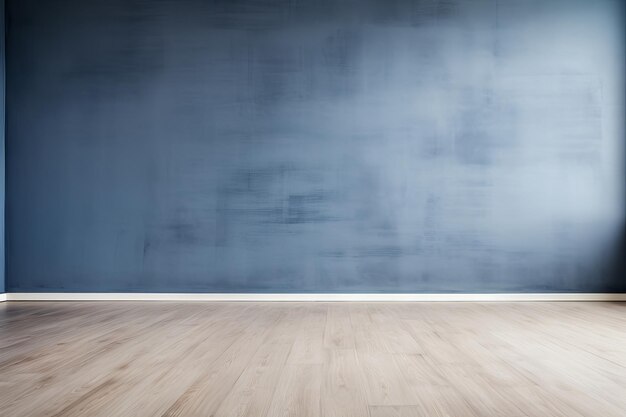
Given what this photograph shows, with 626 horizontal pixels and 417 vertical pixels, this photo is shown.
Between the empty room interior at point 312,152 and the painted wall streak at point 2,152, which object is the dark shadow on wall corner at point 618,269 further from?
the painted wall streak at point 2,152

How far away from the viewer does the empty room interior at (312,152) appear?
152 inches

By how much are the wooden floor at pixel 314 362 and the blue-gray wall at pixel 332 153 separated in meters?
0.60

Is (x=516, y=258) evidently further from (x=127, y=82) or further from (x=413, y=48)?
(x=127, y=82)

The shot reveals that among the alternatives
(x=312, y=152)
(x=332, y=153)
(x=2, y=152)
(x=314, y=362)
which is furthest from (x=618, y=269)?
(x=2, y=152)

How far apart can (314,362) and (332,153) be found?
7.19 ft

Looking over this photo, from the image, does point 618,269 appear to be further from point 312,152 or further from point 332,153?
point 312,152

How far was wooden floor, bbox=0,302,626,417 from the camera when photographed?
1.56 metres

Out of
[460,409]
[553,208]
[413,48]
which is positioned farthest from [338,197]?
[460,409]

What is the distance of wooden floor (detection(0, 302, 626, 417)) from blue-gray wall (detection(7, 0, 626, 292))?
60cm

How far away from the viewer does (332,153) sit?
3906mm

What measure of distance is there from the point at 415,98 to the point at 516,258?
5.23ft

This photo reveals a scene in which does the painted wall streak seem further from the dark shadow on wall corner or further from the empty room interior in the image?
the dark shadow on wall corner

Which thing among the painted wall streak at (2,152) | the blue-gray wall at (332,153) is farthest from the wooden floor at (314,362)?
the painted wall streak at (2,152)

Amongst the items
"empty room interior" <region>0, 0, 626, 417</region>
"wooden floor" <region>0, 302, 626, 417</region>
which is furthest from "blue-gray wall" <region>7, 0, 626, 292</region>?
"wooden floor" <region>0, 302, 626, 417</region>
